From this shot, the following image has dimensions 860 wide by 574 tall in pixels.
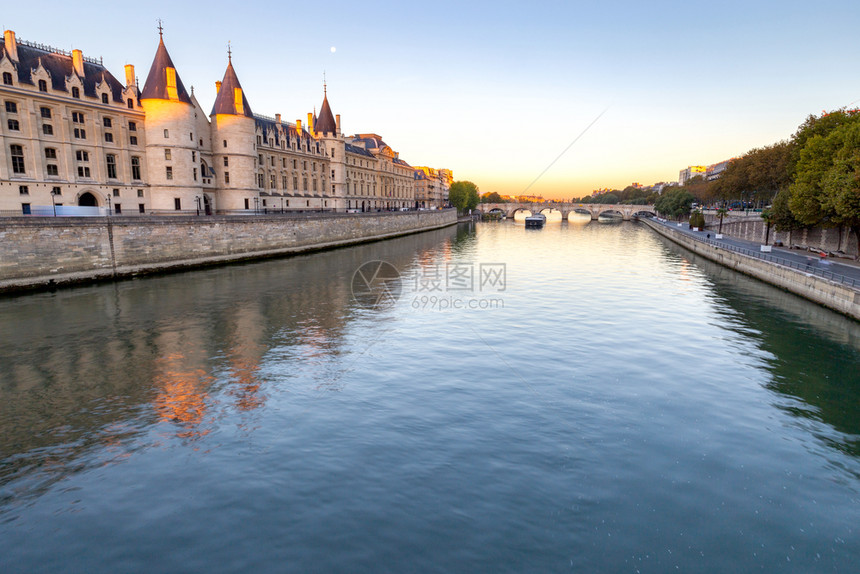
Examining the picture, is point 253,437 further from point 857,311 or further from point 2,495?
point 857,311

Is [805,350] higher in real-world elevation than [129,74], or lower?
lower

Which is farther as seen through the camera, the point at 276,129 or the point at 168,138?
the point at 276,129

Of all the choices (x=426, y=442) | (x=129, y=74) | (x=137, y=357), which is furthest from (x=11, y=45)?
(x=426, y=442)

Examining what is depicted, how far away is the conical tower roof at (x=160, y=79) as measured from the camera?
143 ft

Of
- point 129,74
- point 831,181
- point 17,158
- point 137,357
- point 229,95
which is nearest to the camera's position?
point 137,357

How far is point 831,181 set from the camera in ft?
103

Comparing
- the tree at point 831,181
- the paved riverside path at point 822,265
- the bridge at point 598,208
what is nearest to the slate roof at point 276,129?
the paved riverside path at point 822,265

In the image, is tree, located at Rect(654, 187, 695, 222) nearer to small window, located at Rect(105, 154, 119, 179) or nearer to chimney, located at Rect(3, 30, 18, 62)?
small window, located at Rect(105, 154, 119, 179)

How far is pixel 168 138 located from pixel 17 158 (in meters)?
11.6

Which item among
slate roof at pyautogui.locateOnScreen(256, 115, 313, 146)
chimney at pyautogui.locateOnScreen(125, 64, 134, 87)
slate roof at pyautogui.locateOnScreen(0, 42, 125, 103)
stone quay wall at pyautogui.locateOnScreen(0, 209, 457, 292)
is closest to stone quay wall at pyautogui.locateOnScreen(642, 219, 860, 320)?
stone quay wall at pyautogui.locateOnScreen(0, 209, 457, 292)

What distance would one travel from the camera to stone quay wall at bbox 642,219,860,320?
22438 millimetres

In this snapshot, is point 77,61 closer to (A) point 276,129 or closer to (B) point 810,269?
(A) point 276,129

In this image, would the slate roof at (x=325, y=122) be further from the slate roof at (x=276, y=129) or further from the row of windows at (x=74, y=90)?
the row of windows at (x=74, y=90)

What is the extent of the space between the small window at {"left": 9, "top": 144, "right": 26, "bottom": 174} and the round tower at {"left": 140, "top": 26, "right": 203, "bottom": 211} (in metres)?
9.56
